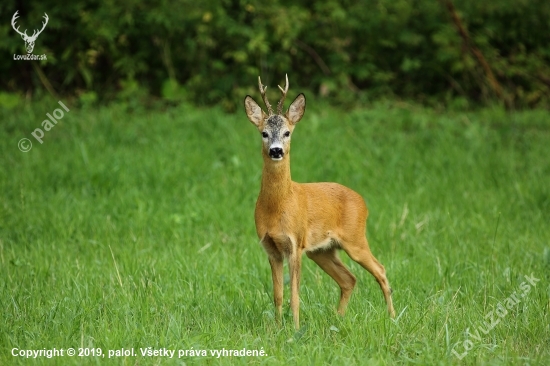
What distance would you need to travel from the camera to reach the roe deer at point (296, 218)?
530 centimetres

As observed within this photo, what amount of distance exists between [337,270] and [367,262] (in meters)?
0.25

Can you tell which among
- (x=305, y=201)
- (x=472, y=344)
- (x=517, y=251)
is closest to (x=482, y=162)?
(x=517, y=251)

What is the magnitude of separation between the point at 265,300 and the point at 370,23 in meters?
7.87

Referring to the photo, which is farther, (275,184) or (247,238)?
(247,238)

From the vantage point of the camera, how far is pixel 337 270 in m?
5.97

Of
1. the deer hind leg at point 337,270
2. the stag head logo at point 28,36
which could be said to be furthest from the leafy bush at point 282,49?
the deer hind leg at point 337,270

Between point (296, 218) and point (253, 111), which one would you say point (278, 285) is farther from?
point (253, 111)

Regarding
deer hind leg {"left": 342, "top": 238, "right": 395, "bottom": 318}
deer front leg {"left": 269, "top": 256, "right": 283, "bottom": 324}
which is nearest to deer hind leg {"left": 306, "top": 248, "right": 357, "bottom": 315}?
deer hind leg {"left": 342, "top": 238, "right": 395, "bottom": 318}

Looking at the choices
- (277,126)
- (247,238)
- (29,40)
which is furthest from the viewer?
(29,40)

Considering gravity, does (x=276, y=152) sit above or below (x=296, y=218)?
above

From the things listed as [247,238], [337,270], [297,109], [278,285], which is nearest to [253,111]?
[297,109]

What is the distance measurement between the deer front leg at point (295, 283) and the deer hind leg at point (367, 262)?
1.91ft

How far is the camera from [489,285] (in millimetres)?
5832

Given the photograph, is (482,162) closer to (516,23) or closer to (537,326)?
(516,23)
